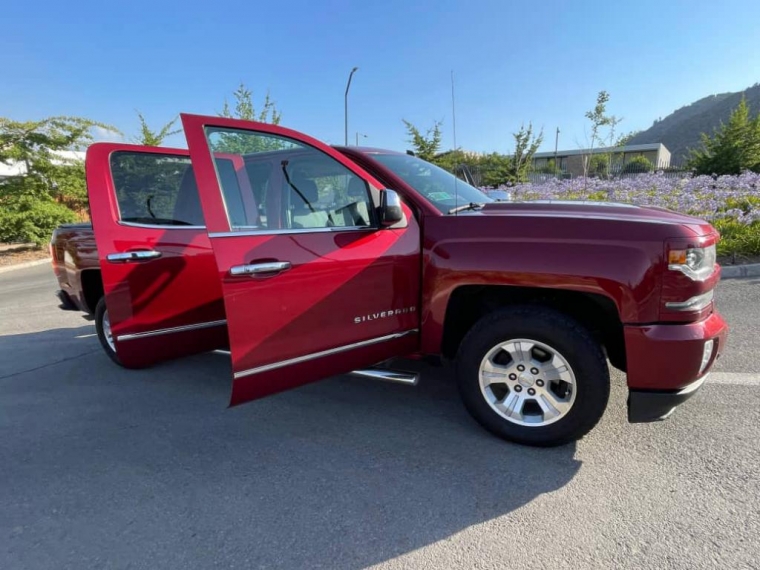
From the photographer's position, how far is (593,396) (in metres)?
2.50

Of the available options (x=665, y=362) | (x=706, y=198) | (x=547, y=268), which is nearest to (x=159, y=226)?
(x=547, y=268)

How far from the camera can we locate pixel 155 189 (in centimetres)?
391

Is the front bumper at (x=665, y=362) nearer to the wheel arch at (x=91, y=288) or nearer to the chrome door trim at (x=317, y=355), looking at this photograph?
the chrome door trim at (x=317, y=355)

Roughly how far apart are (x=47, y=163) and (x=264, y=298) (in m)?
14.4

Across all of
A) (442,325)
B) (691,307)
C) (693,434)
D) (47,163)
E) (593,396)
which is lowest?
(693,434)

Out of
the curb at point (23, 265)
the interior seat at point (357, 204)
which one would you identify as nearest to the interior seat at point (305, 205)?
the interior seat at point (357, 204)

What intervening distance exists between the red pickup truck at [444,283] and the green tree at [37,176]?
12353mm

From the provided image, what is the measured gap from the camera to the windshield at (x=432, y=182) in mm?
3176

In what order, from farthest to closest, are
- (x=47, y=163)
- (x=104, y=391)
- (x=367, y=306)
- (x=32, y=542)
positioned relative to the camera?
(x=47, y=163) < (x=104, y=391) < (x=367, y=306) < (x=32, y=542)

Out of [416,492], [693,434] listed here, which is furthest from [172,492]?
[693,434]

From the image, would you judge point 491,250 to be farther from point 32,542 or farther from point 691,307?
point 32,542

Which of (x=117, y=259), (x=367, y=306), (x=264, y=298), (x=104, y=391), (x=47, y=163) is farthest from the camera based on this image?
(x=47, y=163)

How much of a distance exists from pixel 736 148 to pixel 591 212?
85.2 ft

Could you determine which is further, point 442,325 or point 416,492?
point 442,325
